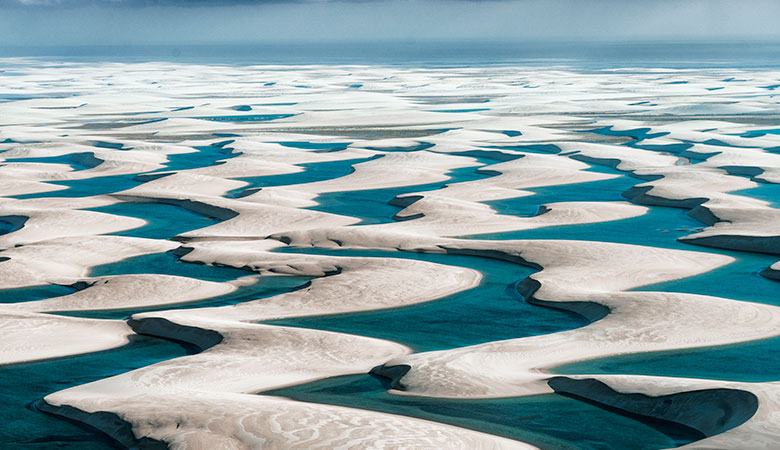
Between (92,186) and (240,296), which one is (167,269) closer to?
(240,296)

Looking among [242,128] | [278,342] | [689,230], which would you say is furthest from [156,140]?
[278,342]

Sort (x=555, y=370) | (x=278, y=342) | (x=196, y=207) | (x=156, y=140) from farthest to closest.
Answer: (x=156, y=140) < (x=196, y=207) < (x=278, y=342) < (x=555, y=370)

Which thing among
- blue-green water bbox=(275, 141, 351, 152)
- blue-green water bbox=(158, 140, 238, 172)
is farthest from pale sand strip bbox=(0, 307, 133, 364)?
blue-green water bbox=(275, 141, 351, 152)

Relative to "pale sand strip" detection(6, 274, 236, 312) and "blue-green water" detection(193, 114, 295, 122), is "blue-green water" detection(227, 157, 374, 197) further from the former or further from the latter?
"blue-green water" detection(193, 114, 295, 122)

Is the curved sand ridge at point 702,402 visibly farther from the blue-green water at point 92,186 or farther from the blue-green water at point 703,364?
the blue-green water at point 92,186

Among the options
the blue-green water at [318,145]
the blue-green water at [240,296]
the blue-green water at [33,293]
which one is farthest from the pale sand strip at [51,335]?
the blue-green water at [318,145]

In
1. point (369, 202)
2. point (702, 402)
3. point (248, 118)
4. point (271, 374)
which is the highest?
point (702, 402)

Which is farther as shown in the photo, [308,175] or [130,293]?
[308,175]

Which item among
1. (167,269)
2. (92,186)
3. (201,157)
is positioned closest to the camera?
(167,269)

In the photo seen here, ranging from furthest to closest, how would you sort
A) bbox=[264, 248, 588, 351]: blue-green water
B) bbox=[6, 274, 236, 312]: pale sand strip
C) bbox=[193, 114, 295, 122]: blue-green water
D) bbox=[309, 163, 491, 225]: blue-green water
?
bbox=[193, 114, 295, 122]: blue-green water → bbox=[309, 163, 491, 225]: blue-green water → bbox=[6, 274, 236, 312]: pale sand strip → bbox=[264, 248, 588, 351]: blue-green water

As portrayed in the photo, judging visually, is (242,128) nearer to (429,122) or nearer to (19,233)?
(429,122)

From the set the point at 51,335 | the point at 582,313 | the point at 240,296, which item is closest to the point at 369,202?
the point at 240,296
